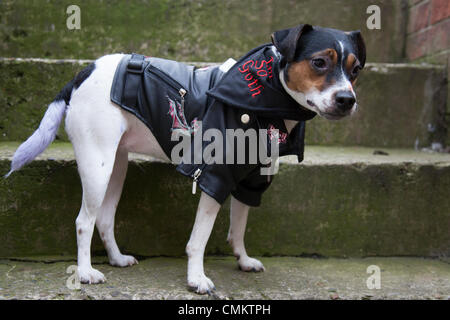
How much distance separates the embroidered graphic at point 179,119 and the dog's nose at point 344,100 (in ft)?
1.98

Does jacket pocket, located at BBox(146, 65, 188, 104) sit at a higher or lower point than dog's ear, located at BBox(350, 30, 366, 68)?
lower

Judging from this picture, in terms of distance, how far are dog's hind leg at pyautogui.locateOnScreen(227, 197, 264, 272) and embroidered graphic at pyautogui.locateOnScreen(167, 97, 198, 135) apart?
470 mm

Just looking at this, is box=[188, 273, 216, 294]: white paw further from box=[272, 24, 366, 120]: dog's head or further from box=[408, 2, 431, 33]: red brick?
box=[408, 2, 431, 33]: red brick

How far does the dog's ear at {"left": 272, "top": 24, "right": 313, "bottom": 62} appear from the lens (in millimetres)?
1662

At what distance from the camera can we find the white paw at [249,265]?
6.97ft

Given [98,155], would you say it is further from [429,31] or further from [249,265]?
[429,31]

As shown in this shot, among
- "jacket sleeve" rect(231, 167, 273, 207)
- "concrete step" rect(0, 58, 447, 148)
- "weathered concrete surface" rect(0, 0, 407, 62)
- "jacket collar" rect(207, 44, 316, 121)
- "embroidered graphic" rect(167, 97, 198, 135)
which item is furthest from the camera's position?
"weathered concrete surface" rect(0, 0, 407, 62)

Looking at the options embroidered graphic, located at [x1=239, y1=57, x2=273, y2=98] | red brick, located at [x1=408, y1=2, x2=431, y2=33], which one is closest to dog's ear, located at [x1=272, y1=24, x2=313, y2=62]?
embroidered graphic, located at [x1=239, y1=57, x2=273, y2=98]

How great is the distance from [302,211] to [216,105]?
842 mm

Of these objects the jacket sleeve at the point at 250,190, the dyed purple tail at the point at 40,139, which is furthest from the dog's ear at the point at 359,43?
the dyed purple tail at the point at 40,139

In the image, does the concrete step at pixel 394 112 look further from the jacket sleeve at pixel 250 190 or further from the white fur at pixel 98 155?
the white fur at pixel 98 155

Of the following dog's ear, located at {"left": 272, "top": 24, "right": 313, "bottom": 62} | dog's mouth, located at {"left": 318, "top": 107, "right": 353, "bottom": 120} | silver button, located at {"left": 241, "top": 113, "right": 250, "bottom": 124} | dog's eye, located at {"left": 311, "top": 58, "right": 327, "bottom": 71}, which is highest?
dog's ear, located at {"left": 272, "top": 24, "right": 313, "bottom": 62}

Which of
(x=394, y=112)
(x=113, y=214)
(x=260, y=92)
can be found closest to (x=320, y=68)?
(x=260, y=92)

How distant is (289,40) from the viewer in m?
1.67
